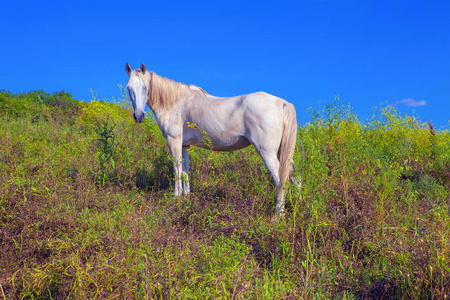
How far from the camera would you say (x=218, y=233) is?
4273 millimetres

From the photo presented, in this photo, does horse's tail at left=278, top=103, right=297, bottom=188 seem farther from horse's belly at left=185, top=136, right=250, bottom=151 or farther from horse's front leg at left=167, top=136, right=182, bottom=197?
horse's front leg at left=167, top=136, right=182, bottom=197

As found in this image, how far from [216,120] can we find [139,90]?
149 centimetres

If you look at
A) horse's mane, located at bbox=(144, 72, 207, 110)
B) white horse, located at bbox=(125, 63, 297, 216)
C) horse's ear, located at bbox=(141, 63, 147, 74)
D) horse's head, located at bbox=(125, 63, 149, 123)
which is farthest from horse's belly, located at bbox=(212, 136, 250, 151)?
horse's ear, located at bbox=(141, 63, 147, 74)

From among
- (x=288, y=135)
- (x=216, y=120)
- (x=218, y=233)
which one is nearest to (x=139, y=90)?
(x=216, y=120)

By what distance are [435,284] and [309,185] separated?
1641mm

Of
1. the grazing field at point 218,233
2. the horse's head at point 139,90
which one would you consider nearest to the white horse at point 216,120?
the horse's head at point 139,90

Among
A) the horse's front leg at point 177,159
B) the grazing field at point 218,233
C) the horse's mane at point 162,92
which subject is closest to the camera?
the grazing field at point 218,233

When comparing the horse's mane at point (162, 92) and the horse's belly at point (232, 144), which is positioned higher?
the horse's mane at point (162, 92)

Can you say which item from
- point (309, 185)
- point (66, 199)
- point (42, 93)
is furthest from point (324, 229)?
point (42, 93)

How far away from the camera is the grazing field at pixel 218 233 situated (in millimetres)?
2861

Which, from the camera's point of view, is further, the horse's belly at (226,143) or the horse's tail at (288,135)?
the horse's belly at (226,143)

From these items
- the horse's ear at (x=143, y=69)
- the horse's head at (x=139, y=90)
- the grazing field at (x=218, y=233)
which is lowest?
the grazing field at (x=218, y=233)

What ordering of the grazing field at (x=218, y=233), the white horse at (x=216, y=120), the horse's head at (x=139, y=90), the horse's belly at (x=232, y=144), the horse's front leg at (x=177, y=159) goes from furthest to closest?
1. the horse's head at (x=139, y=90)
2. the horse's front leg at (x=177, y=159)
3. the horse's belly at (x=232, y=144)
4. the white horse at (x=216, y=120)
5. the grazing field at (x=218, y=233)

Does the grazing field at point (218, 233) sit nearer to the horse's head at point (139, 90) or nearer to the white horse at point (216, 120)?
the white horse at point (216, 120)
